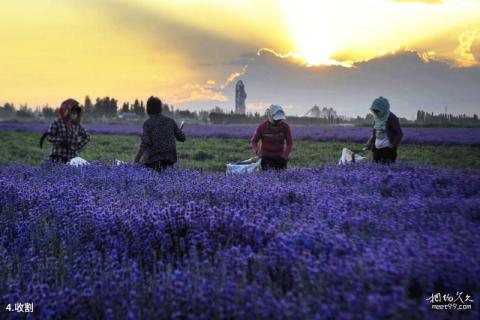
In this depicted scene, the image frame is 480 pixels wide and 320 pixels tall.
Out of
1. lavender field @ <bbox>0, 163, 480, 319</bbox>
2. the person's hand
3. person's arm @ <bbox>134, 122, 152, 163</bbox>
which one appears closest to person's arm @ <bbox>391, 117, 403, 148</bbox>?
lavender field @ <bbox>0, 163, 480, 319</bbox>

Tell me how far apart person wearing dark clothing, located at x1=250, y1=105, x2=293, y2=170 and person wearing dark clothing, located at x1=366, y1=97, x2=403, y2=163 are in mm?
1601

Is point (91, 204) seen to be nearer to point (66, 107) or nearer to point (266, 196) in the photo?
point (266, 196)

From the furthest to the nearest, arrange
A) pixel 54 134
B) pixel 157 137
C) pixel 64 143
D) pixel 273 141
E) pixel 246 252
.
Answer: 1. pixel 273 141
2. pixel 64 143
3. pixel 54 134
4. pixel 157 137
5. pixel 246 252

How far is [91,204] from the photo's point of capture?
4148 mm

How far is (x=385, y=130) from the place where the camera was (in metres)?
→ 8.21

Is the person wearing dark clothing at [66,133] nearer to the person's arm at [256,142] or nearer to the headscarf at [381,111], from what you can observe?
the person's arm at [256,142]

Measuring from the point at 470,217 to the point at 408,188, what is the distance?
124 centimetres

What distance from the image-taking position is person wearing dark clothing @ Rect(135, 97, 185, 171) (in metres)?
7.74

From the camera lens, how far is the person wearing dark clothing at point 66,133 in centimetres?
804

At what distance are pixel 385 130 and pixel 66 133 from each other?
5.79 m

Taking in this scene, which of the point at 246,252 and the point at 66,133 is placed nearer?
the point at 246,252

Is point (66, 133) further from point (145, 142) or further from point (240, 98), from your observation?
point (240, 98)

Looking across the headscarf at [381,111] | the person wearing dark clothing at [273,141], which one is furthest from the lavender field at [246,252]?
the person wearing dark clothing at [273,141]

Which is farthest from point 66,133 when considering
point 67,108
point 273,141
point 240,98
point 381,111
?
point 240,98
